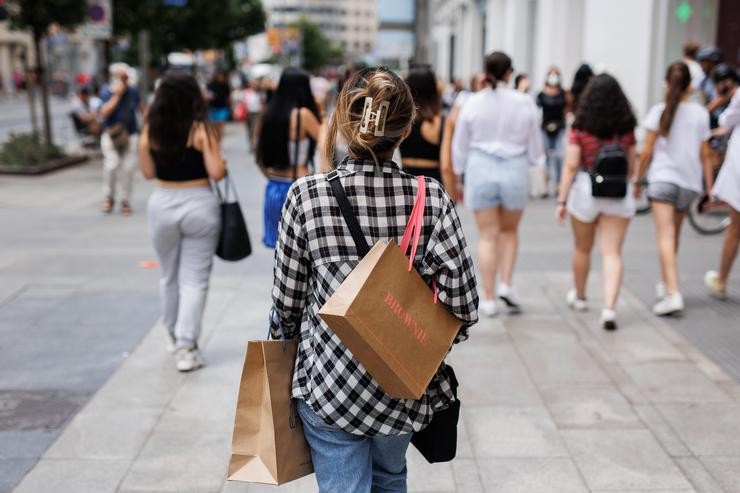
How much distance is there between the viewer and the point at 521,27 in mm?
20406

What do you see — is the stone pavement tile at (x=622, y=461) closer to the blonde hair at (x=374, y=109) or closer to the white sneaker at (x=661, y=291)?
the blonde hair at (x=374, y=109)

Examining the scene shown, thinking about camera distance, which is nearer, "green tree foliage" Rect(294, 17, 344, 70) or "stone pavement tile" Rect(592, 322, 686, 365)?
"stone pavement tile" Rect(592, 322, 686, 365)

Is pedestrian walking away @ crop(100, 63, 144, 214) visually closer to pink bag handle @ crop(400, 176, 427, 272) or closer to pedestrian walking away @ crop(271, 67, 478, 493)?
pedestrian walking away @ crop(271, 67, 478, 493)

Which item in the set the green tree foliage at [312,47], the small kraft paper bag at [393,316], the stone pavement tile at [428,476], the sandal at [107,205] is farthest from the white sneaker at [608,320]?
the green tree foliage at [312,47]

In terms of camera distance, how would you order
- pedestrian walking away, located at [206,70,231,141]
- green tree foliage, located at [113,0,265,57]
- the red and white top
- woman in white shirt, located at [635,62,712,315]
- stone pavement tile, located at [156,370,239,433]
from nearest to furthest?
stone pavement tile, located at [156,370,239,433]
the red and white top
woman in white shirt, located at [635,62,712,315]
pedestrian walking away, located at [206,70,231,141]
green tree foliage, located at [113,0,265,57]

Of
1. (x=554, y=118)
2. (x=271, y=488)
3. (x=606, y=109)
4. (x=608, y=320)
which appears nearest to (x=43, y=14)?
(x=554, y=118)

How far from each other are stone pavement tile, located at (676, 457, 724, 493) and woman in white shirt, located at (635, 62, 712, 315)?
2.49 m

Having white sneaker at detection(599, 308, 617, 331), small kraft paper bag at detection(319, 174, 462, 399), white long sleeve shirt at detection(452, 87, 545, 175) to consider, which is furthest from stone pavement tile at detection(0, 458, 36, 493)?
white sneaker at detection(599, 308, 617, 331)

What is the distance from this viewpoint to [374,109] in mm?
2230

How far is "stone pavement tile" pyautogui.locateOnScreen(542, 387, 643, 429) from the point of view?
4.37 meters

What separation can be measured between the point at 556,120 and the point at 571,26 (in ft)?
18.3

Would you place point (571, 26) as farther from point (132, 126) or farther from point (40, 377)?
point (40, 377)

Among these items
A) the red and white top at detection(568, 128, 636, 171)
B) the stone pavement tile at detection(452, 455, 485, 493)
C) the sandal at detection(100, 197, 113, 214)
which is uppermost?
the red and white top at detection(568, 128, 636, 171)

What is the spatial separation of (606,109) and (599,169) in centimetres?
38
